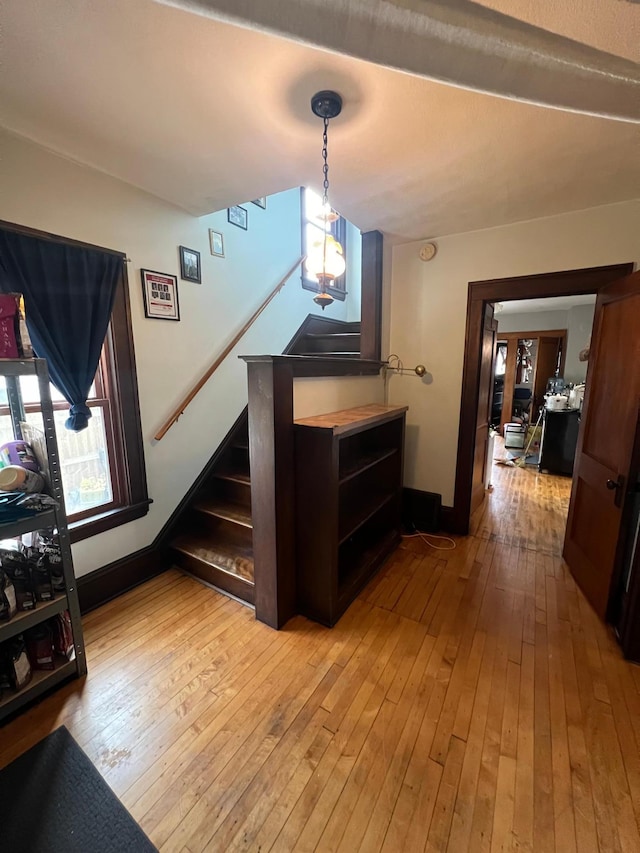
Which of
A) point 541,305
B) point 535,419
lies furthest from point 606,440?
Result: point 535,419

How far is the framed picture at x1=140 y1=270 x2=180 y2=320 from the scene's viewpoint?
2.26 metres

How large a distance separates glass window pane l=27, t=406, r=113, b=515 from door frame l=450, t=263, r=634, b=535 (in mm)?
2690

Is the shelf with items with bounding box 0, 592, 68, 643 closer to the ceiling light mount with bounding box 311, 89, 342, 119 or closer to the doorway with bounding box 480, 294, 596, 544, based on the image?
the ceiling light mount with bounding box 311, 89, 342, 119

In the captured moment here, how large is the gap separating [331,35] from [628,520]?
95.7 inches

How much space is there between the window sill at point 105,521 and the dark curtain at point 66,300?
568mm

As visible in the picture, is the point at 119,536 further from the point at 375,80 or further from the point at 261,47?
the point at 375,80

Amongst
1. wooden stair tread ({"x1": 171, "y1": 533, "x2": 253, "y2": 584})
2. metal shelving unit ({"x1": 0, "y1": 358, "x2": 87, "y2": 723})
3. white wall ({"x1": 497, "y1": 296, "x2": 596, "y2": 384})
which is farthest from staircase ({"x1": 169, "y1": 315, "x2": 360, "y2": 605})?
white wall ({"x1": 497, "y1": 296, "x2": 596, "y2": 384})

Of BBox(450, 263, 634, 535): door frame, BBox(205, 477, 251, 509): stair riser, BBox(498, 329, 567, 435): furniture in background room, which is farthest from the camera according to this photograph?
BBox(498, 329, 567, 435): furniture in background room

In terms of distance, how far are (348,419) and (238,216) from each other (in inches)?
85.0

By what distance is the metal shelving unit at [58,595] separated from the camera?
4.66 ft

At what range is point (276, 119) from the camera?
1.55 m

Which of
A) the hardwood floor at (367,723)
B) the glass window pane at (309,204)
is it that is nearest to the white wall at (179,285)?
the glass window pane at (309,204)

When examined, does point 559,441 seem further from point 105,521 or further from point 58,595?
point 58,595

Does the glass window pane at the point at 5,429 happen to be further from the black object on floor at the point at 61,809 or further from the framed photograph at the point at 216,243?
the framed photograph at the point at 216,243
